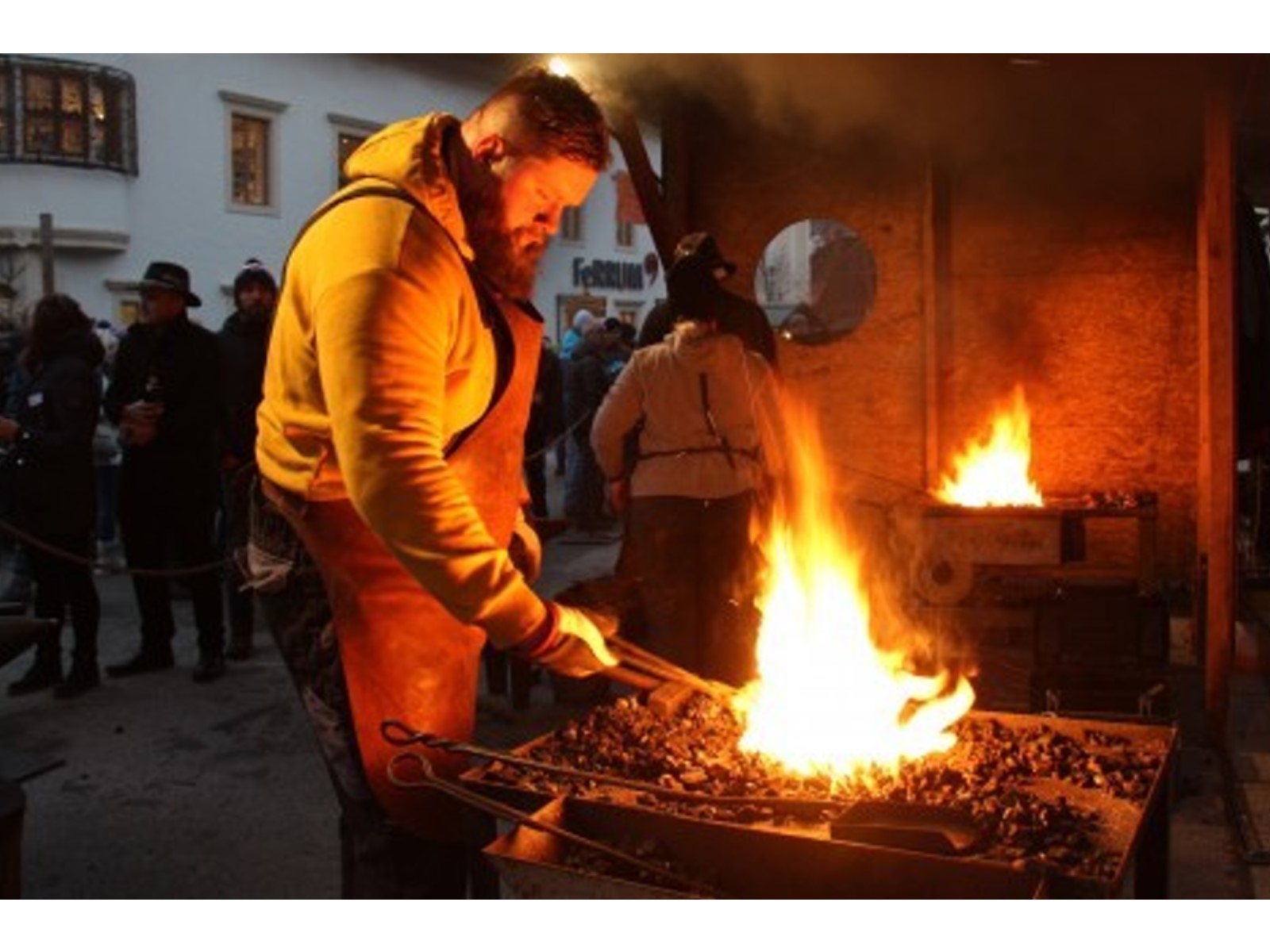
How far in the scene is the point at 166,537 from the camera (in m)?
7.07

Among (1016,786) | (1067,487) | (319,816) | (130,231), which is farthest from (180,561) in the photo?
(130,231)

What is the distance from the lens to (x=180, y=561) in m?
7.16

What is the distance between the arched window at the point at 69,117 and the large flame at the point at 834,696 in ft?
63.9

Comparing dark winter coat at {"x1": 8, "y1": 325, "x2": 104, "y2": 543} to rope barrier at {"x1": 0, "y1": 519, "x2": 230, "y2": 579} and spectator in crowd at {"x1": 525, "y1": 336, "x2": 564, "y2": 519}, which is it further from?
spectator in crowd at {"x1": 525, "y1": 336, "x2": 564, "y2": 519}

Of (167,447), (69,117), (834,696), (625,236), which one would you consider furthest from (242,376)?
(625,236)

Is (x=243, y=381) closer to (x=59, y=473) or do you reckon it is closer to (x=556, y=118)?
(x=59, y=473)

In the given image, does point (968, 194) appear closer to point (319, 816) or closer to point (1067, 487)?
point (1067, 487)

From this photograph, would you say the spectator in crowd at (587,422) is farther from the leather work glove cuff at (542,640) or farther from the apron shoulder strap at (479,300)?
the leather work glove cuff at (542,640)

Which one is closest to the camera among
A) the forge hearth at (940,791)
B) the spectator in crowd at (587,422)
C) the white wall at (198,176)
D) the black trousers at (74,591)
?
the forge hearth at (940,791)

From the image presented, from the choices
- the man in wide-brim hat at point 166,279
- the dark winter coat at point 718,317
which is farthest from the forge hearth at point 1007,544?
the man in wide-brim hat at point 166,279

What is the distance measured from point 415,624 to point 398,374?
62 cm

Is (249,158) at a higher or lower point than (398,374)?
higher

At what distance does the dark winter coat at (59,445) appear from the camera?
6.61m

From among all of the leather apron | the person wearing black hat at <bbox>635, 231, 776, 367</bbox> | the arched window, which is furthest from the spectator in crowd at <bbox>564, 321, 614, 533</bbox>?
the arched window
